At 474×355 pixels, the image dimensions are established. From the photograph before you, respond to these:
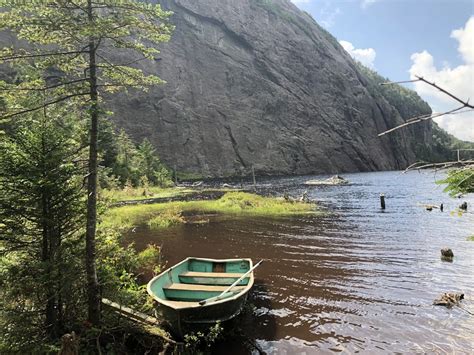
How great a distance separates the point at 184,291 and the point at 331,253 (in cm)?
1041

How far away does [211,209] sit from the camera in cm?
3406

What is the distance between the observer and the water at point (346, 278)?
9.43 m

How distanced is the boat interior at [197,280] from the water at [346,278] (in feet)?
3.57

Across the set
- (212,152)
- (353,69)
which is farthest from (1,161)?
(353,69)

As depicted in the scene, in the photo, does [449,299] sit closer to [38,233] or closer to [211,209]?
[38,233]

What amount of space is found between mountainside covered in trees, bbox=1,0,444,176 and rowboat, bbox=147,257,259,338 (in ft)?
295

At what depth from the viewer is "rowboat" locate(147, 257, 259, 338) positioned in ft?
27.3

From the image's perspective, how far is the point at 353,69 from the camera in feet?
467

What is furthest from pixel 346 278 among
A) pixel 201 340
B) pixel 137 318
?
pixel 137 318

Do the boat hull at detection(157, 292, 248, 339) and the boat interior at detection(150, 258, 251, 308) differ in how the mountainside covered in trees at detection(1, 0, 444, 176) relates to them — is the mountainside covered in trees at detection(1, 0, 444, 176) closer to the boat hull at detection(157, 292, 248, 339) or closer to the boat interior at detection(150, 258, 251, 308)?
the boat interior at detection(150, 258, 251, 308)

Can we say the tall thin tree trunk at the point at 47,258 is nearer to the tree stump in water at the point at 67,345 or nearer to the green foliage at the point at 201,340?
the tree stump in water at the point at 67,345

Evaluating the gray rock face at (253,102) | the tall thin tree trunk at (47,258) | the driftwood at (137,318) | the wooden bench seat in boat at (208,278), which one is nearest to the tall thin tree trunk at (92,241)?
the driftwood at (137,318)

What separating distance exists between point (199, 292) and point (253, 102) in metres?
109

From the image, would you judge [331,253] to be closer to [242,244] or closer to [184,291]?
[242,244]
